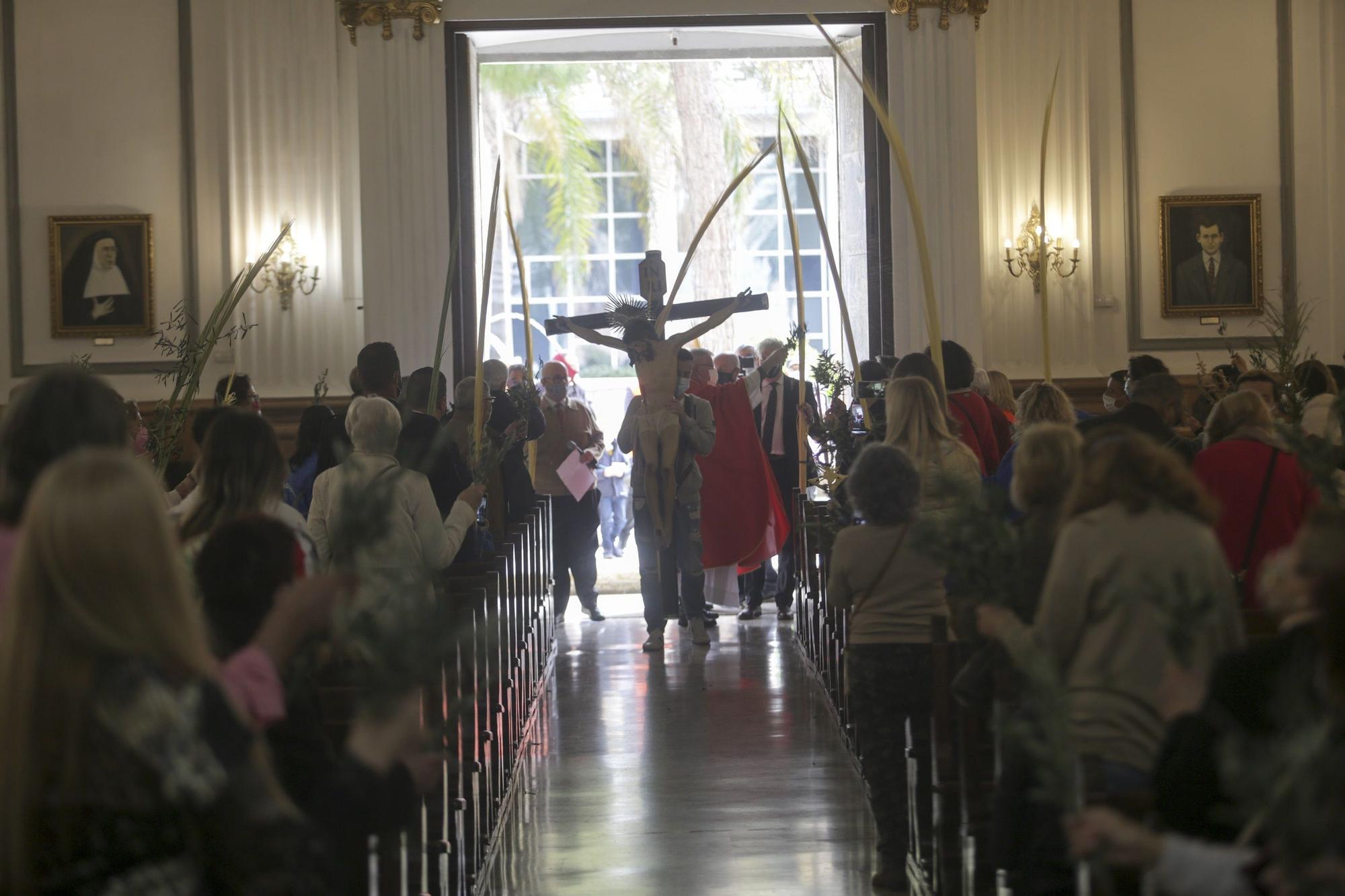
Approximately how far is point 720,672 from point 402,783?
18.3 ft

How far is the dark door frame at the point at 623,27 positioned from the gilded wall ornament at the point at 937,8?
0.57ft

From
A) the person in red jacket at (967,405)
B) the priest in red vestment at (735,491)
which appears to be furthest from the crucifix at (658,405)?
the person in red jacket at (967,405)

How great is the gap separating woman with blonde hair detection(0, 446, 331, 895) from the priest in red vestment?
7209mm

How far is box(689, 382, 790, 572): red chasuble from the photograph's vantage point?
905cm

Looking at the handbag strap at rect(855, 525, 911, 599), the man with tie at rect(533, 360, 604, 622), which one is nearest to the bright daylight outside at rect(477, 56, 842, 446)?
the man with tie at rect(533, 360, 604, 622)

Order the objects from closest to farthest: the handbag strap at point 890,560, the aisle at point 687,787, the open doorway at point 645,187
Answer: the handbag strap at point 890,560
the aisle at point 687,787
the open doorway at point 645,187

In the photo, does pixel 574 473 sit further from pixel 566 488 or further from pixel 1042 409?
pixel 1042 409

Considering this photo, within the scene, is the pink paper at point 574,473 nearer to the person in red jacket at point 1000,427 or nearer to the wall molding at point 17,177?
the person in red jacket at point 1000,427

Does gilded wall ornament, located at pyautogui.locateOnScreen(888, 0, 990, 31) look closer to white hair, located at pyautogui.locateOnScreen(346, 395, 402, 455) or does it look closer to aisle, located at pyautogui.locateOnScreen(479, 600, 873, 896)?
aisle, located at pyautogui.locateOnScreen(479, 600, 873, 896)

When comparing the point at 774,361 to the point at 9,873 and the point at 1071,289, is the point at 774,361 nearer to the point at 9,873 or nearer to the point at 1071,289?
the point at 1071,289

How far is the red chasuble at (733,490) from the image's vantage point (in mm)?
9055

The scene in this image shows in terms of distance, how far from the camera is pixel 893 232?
36.8 ft

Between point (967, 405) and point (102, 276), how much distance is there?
305 inches

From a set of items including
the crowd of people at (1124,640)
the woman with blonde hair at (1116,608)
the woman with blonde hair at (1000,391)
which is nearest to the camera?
the crowd of people at (1124,640)
